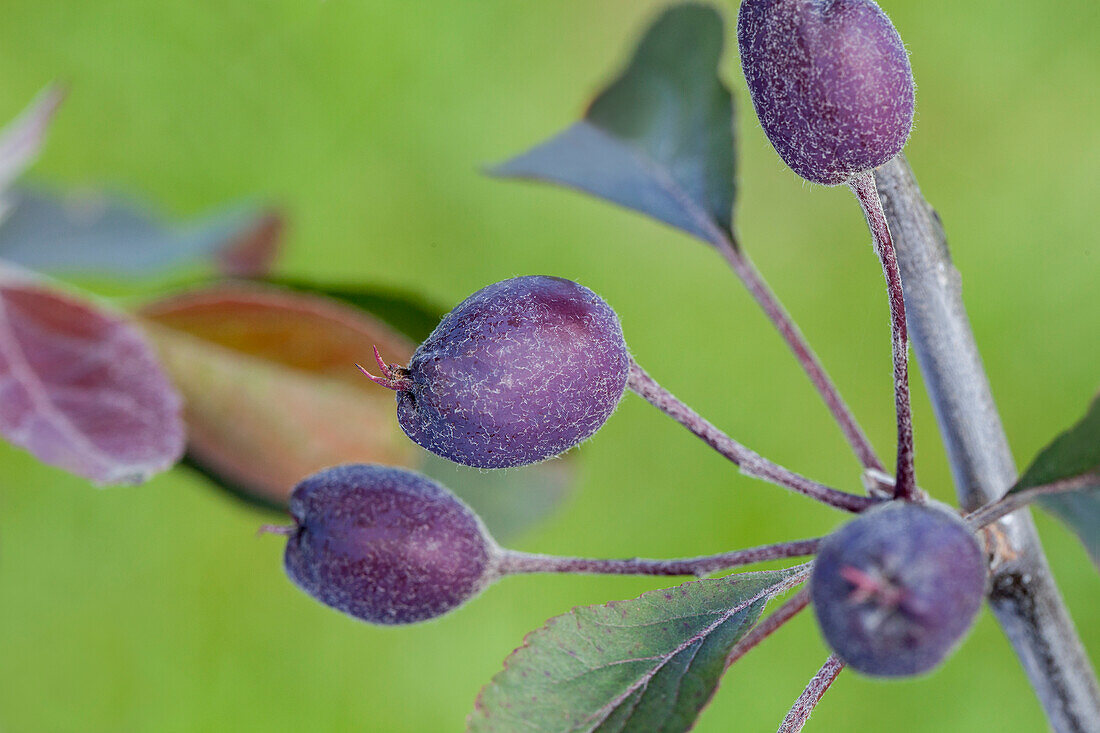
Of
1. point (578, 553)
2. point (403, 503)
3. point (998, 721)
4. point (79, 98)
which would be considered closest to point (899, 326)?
point (403, 503)

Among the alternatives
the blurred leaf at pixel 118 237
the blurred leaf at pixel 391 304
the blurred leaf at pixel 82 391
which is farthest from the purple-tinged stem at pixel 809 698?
the blurred leaf at pixel 118 237

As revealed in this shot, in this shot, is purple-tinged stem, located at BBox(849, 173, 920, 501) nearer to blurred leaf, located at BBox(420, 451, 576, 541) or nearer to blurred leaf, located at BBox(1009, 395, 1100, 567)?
blurred leaf, located at BBox(1009, 395, 1100, 567)

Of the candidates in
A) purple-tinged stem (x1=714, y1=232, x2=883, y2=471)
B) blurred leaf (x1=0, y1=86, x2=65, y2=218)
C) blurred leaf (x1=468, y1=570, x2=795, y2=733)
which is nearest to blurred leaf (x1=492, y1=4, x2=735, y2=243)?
purple-tinged stem (x1=714, y1=232, x2=883, y2=471)

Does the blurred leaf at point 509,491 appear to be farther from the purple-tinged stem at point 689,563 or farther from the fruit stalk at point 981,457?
the fruit stalk at point 981,457

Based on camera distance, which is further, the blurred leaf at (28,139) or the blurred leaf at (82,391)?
the blurred leaf at (28,139)

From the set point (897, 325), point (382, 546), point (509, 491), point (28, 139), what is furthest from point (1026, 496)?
point (28, 139)
